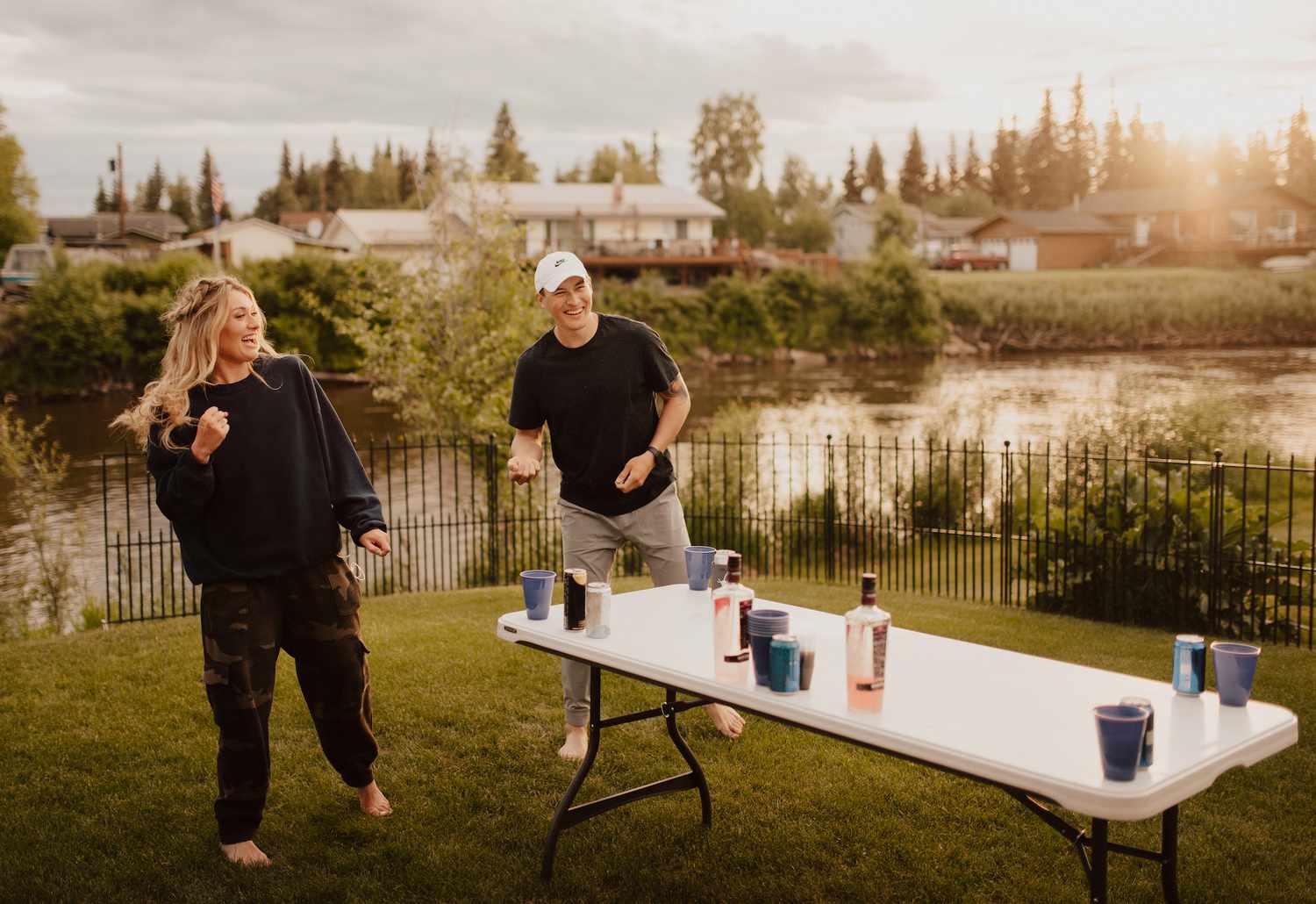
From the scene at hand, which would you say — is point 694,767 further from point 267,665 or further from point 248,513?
point 248,513

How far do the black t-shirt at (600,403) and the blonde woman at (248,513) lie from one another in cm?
90

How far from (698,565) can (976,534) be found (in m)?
6.27

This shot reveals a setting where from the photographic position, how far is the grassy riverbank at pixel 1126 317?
145 ft

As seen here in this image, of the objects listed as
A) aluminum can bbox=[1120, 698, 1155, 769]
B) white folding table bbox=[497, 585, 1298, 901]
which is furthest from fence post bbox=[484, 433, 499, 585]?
aluminum can bbox=[1120, 698, 1155, 769]

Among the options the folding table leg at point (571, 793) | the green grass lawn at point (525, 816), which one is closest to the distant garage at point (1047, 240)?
the green grass lawn at point (525, 816)

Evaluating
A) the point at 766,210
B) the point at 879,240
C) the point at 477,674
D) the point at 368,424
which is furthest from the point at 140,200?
the point at 477,674

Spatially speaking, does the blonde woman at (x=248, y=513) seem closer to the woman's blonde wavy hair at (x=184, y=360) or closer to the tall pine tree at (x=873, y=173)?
the woman's blonde wavy hair at (x=184, y=360)

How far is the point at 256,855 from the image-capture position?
12.8 feet

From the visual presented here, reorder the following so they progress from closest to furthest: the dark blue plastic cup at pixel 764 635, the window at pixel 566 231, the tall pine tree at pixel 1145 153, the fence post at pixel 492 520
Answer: the dark blue plastic cup at pixel 764 635 → the fence post at pixel 492 520 → the window at pixel 566 231 → the tall pine tree at pixel 1145 153

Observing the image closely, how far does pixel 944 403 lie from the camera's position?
2159 centimetres

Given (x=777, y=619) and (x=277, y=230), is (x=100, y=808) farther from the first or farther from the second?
(x=277, y=230)

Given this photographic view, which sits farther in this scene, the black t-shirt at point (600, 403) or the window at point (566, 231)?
the window at point (566, 231)

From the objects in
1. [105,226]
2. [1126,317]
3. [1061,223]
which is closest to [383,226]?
[105,226]

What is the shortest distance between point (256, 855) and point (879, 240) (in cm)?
6023
